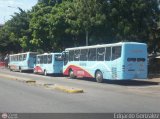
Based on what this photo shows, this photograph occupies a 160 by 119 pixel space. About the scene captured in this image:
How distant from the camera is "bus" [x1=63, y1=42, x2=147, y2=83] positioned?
25938 mm

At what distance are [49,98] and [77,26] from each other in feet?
74.1

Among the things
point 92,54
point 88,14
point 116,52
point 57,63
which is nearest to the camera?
point 116,52

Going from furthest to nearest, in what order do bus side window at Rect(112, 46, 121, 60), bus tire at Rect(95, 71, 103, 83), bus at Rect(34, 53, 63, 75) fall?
bus at Rect(34, 53, 63, 75)
bus tire at Rect(95, 71, 103, 83)
bus side window at Rect(112, 46, 121, 60)

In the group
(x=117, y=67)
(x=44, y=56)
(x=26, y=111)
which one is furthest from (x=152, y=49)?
(x=26, y=111)

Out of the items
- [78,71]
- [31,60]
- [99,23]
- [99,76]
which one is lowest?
[99,76]

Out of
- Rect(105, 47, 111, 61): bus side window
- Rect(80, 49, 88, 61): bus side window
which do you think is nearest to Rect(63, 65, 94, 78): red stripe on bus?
Rect(80, 49, 88, 61): bus side window

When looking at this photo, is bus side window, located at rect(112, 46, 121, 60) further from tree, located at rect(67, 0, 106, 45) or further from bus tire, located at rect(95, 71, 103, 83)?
tree, located at rect(67, 0, 106, 45)

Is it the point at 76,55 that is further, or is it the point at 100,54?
the point at 76,55

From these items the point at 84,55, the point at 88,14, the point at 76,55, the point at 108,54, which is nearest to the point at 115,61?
the point at 108,54

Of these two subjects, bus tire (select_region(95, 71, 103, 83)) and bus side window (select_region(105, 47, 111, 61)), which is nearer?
bus side window (select_region(105, 47, 111, 61))

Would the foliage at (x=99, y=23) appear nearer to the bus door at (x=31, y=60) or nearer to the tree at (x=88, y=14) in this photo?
the tree at (x=88, y=14)

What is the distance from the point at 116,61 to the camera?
2641 centimetres

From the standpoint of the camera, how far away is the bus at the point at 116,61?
1021 inches

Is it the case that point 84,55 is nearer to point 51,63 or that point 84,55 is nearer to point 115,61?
point 115,61
